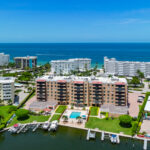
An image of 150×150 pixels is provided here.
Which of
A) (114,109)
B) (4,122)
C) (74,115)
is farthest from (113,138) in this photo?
(4,122)

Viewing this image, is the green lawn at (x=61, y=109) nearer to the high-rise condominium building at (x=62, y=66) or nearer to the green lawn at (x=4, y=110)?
the green lawn at (x=4, y=110)

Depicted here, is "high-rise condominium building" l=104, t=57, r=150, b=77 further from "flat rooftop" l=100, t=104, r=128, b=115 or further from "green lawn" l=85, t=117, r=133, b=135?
"green lawn" l=85, t=117, r=133, b=135

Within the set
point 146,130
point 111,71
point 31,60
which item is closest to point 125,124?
point 146,130

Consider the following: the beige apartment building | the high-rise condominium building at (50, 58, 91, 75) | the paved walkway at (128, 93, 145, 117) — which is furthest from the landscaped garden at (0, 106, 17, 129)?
the high-rise condominium building at (50, 58, 91, 75)

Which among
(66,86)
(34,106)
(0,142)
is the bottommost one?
(0,142)

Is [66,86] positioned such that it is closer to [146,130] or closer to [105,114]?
[105,114]

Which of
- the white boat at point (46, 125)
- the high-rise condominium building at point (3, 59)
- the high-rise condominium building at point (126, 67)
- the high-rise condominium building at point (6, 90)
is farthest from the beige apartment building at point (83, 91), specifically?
the high-rise condominium building at point (3, 59)

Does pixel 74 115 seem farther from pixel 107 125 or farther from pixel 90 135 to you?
pixel 90 135
